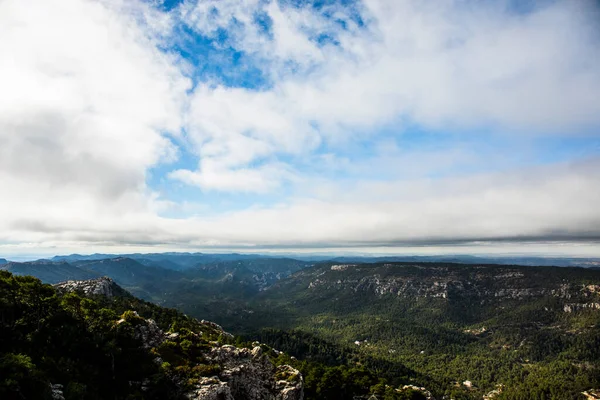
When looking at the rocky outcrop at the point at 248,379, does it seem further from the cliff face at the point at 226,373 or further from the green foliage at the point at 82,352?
the green foliage at the point at 82,352

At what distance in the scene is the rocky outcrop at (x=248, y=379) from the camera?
68.1m

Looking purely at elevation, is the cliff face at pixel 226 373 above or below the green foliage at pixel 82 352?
below

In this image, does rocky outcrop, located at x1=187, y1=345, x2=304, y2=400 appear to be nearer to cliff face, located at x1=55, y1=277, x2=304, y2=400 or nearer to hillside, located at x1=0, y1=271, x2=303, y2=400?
cliff face, located at x1=55, y1=277, x2=304, y2=400

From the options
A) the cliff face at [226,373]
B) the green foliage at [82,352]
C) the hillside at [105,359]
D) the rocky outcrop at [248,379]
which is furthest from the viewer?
the rocky outcrop at [248,379]

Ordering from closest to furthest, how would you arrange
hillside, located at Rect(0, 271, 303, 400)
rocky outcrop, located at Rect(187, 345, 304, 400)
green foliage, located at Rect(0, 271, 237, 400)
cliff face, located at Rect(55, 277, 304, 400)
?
hillside, located at Rect(0, 271, 303, 400) → green foliage, located at Rect(0, 271, 237, 400) → cliff face, located at Rect(55, 277, 304, 400) → rocky outcrop, located at Rect(187, 345, 304, 400)

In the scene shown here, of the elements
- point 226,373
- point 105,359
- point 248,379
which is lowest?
point 248,379

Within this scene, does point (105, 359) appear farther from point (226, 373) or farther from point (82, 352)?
point (226, 373)

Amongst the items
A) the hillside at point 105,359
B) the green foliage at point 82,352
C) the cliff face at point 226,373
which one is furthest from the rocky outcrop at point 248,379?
the green foliage at point 82,352

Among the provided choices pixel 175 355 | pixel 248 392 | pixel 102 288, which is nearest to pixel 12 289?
pixel 175 355

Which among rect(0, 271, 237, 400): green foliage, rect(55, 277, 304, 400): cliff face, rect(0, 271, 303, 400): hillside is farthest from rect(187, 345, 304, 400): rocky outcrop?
rect(0, 271, 237, 400): green foliage

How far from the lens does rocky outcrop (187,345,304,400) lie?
2680 inches

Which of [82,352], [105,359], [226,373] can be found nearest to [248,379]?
[226,373]

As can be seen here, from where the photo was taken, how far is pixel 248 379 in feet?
263

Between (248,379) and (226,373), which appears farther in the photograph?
(248,379)
